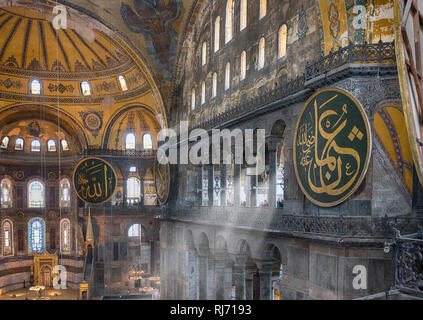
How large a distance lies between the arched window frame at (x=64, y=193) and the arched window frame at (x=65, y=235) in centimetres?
102

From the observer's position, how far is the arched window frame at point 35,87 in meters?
22.4

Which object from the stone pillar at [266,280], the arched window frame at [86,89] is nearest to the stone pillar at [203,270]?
the stone pillar at [266,280]

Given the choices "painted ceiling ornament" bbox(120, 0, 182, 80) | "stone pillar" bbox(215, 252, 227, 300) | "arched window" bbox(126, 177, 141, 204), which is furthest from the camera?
"arched window" bbox(126, 177, 141, 204)

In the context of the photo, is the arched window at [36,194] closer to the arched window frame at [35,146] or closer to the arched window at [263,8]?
the arched window frame at [35,146]

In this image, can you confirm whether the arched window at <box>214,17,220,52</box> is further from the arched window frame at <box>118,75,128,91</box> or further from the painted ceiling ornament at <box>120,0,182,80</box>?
the arched window frame at <box>118,75,128,91</box>

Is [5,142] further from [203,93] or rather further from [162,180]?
[203,93]

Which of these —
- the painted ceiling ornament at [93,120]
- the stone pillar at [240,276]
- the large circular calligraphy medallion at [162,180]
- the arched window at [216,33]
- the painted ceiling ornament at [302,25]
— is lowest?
the stone pillar at [240,276]

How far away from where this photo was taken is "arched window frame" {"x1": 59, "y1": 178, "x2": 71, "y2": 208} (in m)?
25.8

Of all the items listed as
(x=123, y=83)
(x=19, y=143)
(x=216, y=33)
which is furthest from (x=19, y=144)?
(x=216, y=33)

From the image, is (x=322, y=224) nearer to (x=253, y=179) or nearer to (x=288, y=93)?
(x=288, y=93)

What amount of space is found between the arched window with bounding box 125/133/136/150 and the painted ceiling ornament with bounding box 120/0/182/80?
6.55 m

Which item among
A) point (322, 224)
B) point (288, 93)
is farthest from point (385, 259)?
point (288, 93)

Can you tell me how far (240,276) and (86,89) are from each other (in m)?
15.8

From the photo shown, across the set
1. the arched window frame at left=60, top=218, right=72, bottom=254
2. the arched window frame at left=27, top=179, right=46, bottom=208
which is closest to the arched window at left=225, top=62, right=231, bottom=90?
the arched window frame at left=60, top=218, right=72, bottom=254
